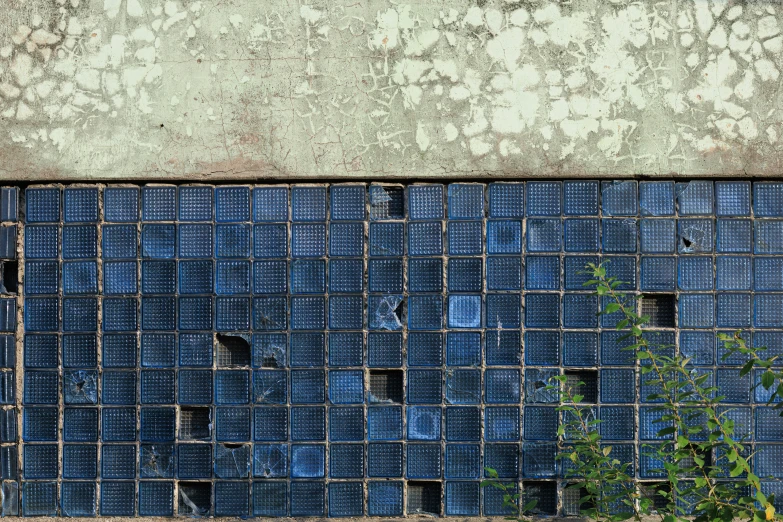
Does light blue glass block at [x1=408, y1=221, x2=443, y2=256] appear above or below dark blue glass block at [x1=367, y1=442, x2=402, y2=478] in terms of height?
above

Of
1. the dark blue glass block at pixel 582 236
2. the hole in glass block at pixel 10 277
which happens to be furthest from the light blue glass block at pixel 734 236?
the hole in glass block at pixel 10 277

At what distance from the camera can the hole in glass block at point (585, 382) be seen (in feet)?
13.9

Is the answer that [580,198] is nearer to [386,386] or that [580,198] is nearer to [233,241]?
[386,386]

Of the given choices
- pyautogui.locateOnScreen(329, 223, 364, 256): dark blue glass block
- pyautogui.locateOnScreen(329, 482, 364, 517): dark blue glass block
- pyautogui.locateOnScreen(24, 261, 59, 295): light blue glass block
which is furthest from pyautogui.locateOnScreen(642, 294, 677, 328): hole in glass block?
pyautogui.locateOnScreen(24, 261, 59, 295): light blue glass block

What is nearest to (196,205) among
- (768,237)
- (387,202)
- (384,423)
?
(387,202)

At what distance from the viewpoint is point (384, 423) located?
424 centimetres

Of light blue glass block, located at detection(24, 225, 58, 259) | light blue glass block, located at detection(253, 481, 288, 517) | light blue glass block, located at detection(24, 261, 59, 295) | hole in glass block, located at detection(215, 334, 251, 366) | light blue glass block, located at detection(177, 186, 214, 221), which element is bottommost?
light blue glass block, located at detection(253, 481, 288, 517)

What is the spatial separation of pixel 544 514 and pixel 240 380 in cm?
185

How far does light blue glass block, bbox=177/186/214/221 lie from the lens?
14.0 ft

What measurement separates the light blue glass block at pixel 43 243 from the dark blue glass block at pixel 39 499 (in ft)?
4.21

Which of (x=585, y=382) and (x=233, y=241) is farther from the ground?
(x=233, y=241)

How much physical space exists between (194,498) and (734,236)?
3.33 meters

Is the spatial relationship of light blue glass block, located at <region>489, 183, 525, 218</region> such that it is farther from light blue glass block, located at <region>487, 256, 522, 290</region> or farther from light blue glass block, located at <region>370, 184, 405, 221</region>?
light blue glass block, located at <region>370, 184, 405, 221</region>

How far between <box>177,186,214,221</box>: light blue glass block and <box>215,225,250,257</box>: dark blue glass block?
118 millimetres
